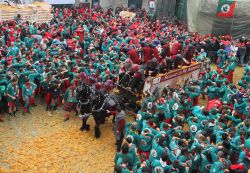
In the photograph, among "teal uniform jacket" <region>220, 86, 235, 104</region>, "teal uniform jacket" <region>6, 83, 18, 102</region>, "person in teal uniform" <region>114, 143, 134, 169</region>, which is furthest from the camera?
"teal uniform jacket" <region>220, 86, 235, 104</region>

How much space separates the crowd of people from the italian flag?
180 inches

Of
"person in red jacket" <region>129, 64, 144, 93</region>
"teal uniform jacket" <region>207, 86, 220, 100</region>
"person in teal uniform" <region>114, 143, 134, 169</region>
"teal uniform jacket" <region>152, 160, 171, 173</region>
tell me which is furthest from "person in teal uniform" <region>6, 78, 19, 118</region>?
"teal uniform jacket" <region>207, 86, 220, 100</region>

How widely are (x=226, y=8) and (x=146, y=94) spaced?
15.4 m

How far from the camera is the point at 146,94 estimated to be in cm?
1183

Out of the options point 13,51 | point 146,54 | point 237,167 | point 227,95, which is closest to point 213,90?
point 227,95

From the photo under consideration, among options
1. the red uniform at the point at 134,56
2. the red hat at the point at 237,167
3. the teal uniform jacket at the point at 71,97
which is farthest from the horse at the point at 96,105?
the red hat at the point at 237,167

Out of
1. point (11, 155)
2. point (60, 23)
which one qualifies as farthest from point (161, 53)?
point (60, 23)

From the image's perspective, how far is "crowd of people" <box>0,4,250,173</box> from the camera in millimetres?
8547

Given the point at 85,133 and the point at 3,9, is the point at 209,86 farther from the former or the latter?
the point at 3,9

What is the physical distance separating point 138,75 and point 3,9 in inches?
633

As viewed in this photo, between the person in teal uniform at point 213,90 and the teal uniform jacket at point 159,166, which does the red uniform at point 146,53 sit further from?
the teal uniform jacket at point 159,166

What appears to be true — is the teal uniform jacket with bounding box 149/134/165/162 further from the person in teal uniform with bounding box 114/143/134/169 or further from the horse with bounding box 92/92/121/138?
the horse with bounding box 92/92/121/138

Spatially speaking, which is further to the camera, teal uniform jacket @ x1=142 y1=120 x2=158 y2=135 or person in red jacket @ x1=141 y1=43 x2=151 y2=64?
person in red jacket @ x1=141 y1=43 x2=151 y2=64

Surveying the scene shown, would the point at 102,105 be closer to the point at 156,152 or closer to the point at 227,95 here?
the point at 156,152
